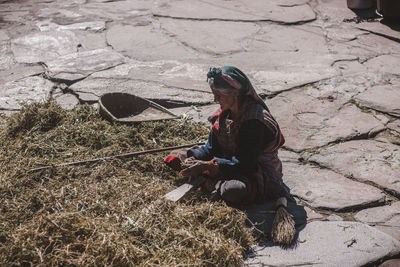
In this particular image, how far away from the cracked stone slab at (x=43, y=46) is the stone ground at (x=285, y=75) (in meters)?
0.02

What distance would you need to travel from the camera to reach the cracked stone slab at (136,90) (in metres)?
4.59

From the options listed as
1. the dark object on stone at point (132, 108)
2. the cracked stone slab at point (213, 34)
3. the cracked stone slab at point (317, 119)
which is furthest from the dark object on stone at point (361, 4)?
the dark object on stone at point (132, 108)

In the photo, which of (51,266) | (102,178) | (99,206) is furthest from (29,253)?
(102,178)

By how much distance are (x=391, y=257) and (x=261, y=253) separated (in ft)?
2.33

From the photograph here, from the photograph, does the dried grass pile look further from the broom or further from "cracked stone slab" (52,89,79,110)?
"cracked stone slab" (52,89,79,110)

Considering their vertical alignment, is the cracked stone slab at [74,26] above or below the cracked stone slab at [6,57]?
above

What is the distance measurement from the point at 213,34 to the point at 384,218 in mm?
3980

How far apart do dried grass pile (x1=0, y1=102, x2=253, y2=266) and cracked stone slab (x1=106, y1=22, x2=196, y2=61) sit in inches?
74.9

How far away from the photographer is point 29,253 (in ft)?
7.74

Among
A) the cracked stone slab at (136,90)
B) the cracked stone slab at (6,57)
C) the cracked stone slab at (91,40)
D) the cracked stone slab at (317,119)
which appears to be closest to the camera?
the cracked stone slab at (317,119)

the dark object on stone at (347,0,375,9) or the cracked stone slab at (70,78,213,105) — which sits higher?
the dark object on stone at (347,0,375,9)

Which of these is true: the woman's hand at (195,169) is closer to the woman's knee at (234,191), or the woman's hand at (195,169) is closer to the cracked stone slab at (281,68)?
the woman's knee at (234,191)

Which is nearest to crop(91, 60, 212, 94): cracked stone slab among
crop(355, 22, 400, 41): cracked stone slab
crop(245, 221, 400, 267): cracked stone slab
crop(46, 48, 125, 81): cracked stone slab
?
crop(46, 48, 125, 81): cracked stone slab

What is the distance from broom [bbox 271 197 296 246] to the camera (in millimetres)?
2656
